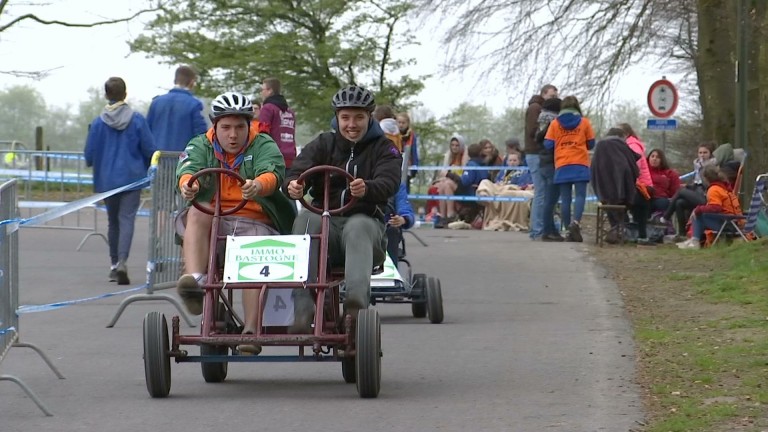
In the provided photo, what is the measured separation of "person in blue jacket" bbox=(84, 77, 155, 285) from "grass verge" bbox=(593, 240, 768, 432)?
191 inches

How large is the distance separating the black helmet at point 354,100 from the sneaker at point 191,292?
1344 millimetres

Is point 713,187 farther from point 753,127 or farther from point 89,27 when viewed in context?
point 89,27

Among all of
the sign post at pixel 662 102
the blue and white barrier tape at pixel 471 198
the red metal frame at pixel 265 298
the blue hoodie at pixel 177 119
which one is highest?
the sign post at pixel 662 102

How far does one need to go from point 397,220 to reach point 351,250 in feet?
10.7

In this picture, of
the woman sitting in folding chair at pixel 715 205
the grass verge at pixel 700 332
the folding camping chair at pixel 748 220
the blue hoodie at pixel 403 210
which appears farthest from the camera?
the woman sitting in folding chair at pixel 715 205

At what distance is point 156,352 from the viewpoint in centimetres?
819

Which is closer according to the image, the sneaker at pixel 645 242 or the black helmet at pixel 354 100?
the black helmet at pixel 354 100

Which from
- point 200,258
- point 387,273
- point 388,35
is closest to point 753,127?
point 387,273

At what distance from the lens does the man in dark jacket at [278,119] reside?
16188 mm

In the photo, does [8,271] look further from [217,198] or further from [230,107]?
[230,107]

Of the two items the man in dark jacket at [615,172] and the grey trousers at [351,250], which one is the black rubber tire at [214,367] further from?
the man in dark jacket at [615,172]

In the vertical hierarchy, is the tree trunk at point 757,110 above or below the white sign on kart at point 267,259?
above

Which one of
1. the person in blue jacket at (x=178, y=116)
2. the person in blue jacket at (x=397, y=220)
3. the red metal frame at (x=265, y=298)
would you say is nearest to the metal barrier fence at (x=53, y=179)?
the person in blue jacket at (x=178, y=116)

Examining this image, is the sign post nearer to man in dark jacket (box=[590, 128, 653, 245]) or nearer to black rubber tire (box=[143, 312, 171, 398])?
man in dark jacket (box=[590, 128, 653, 245])
